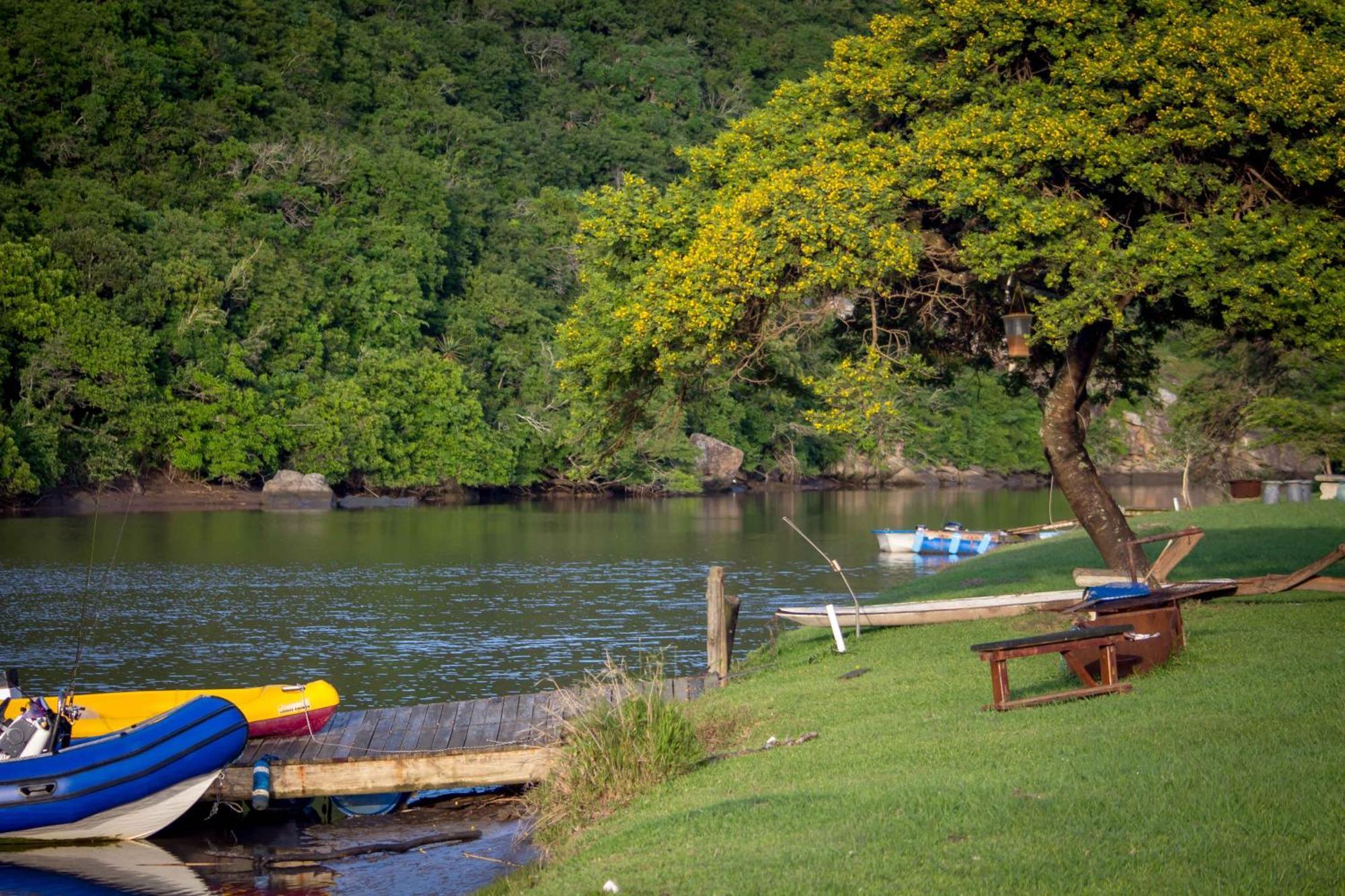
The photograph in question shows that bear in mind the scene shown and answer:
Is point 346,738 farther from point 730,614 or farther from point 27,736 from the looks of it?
point 730,614

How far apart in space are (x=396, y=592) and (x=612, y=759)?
79.3 feet

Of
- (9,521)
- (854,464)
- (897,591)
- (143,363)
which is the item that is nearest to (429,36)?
(854,464)

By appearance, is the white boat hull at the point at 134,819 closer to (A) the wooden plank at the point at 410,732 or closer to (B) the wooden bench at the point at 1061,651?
→ (A) the wooden plank at the point at 410,732

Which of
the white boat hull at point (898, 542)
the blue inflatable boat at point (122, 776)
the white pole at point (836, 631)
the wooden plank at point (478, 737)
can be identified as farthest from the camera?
the white boat hull at point (898, 542)

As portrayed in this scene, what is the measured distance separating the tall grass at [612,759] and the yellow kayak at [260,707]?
4.32 m

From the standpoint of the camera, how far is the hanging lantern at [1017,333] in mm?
16828

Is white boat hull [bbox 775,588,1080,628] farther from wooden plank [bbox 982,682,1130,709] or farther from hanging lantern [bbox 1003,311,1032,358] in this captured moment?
wooden plank [bbox 982,682,1130,709]

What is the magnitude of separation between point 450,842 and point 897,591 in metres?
17.1

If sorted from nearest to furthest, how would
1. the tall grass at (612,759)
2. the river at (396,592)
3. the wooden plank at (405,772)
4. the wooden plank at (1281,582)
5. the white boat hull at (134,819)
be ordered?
the tall grass at (612,759) → the white boat hull at (134,819) → the wooden plank at (405,772) → the wooden plank at (1281,582) → the river at (396,592)

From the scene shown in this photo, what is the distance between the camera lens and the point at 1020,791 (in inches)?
341

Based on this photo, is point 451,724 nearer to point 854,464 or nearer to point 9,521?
point 9,521

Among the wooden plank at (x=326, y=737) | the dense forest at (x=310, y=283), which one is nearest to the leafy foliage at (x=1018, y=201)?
the wooden plank at (x=326, y=737)

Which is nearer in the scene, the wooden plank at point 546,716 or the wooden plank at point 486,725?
the wooden plank at point 546,716

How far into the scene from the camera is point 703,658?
23.8 meters
